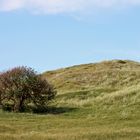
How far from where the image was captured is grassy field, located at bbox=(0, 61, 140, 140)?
27562mm

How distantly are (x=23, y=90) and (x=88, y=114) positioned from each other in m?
9.13

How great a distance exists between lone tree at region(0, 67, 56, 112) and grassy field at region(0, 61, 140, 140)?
160 cm

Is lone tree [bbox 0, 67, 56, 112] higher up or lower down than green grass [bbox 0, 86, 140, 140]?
higher up

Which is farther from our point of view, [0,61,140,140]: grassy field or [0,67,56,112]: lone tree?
[0,67,56,112]: lone tree

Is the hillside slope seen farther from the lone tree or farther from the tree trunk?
the tree trunk

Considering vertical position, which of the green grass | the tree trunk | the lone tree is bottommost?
the green grass

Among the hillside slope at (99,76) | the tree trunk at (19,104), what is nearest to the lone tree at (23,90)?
the tree trunk at (19,104)

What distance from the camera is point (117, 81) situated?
6838 centimetres

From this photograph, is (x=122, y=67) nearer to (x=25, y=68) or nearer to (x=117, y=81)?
(x=117, y=81)

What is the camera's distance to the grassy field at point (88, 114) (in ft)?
90.4

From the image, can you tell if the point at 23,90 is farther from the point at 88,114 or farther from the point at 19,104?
the point at 88,114

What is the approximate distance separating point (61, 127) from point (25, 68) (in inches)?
838


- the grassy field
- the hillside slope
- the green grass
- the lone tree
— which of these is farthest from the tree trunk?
the hillside slope

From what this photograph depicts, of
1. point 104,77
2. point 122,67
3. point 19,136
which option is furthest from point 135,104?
point 122,67
